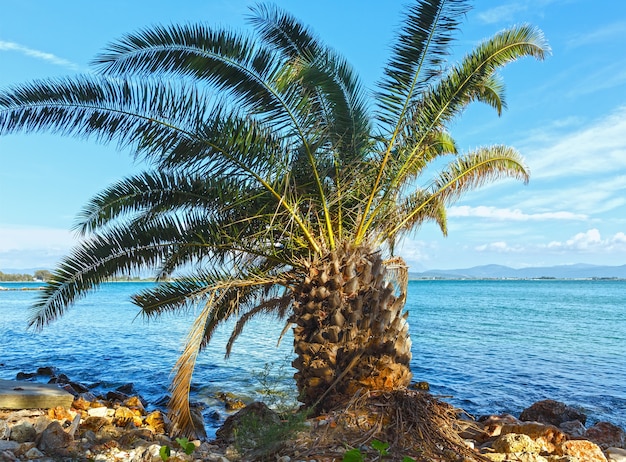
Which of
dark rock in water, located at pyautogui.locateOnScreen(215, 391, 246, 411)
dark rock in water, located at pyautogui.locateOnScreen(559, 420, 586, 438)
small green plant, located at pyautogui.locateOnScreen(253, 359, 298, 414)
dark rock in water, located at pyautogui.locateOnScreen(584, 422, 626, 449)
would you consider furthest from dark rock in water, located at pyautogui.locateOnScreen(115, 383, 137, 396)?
dark rock in water, located at pyautogui.locateOnScreen(584, 422, 626, 449)

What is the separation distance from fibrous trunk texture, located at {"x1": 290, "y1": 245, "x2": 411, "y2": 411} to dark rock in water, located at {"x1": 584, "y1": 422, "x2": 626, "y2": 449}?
2552mm

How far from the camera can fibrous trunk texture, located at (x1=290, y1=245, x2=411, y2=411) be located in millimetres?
6512

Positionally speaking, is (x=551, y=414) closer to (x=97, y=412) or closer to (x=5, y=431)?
(x=97, y=412)

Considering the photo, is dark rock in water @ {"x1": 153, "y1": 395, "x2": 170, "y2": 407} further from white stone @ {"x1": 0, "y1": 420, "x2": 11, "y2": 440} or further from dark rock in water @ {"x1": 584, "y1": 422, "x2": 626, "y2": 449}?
dark rock in water @ {"x1": 584, "y1": 422, "x2": 626, "y2": 449}

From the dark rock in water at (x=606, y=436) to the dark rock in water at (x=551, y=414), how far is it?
1.69 meters

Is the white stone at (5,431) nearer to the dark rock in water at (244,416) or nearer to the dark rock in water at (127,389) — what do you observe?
the dark rock in water at (244,416)

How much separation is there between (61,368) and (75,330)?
13.0 m

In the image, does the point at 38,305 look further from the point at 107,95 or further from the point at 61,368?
the point at 61,368

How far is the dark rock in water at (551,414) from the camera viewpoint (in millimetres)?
8617

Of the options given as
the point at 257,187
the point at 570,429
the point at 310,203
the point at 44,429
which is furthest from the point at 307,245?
the point at 570,429

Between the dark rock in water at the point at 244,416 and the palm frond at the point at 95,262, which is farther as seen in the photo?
the palm frond at the point at 95,262

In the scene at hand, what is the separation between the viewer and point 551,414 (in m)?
8.66

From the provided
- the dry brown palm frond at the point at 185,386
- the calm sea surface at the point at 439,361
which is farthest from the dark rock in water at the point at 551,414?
the dry brown palm frond at the point at 185,386

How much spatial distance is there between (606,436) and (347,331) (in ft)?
12.1
